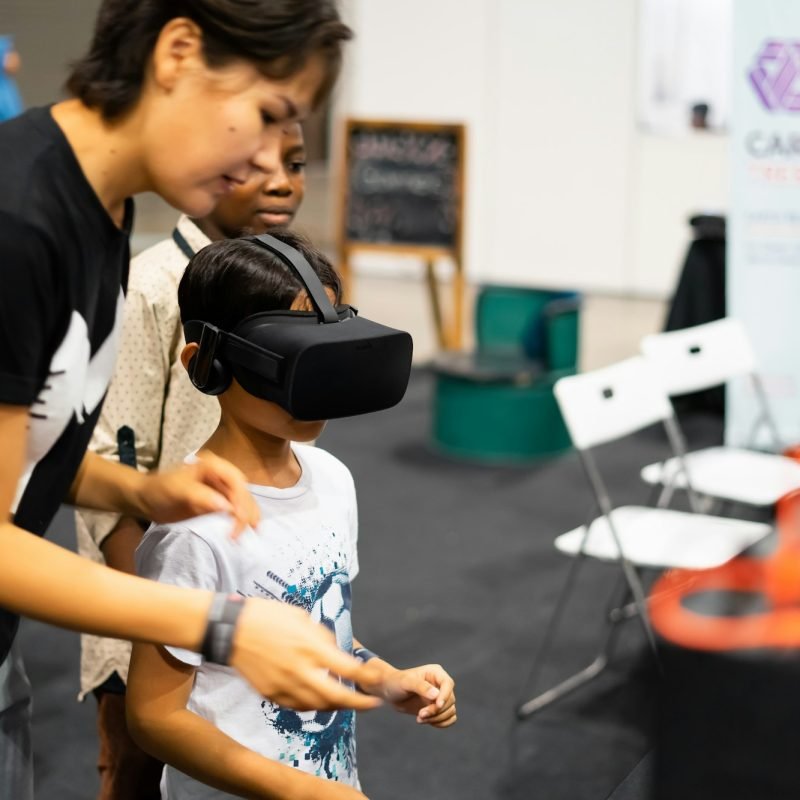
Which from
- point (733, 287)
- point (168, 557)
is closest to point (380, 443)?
point (733, 287)

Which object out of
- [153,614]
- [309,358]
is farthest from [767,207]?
[153,614]

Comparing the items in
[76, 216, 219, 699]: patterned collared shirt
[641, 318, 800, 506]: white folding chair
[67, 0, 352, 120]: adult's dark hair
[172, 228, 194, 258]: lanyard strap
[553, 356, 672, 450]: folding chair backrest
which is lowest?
[641, 318, 800, 506]: white folding chair

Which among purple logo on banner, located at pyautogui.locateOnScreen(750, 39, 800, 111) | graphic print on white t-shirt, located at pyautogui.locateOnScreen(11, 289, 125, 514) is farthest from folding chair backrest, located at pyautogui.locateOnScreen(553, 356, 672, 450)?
graphic print on white t-shirt, located at pyautogui.locateOnScreen(11, 289, 125, 514)

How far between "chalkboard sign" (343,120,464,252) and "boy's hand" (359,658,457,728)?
5.82 meters

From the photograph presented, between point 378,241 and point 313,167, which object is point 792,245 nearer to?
point 378,241

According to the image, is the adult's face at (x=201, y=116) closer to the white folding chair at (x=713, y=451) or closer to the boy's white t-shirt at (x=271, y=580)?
the boy's white t-shirt at (x=271, y=580)

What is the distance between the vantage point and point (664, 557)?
3.08 metres

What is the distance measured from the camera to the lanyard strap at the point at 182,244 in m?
1.87

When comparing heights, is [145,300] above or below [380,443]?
above

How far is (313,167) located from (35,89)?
273cm

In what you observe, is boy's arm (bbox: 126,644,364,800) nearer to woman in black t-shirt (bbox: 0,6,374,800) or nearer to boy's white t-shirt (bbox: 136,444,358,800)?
boy's white t-shirt (bbox: 136,444,358,800)

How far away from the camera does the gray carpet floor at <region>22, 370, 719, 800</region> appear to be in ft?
9.70

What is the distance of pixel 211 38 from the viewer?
42.2 inches

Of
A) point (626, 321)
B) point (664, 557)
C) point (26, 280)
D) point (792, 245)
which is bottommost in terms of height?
point (626, 321)
